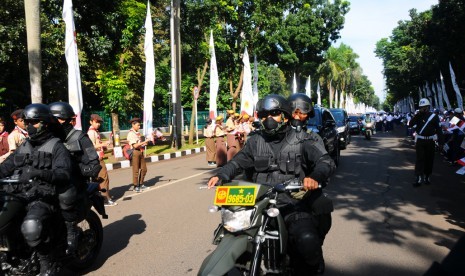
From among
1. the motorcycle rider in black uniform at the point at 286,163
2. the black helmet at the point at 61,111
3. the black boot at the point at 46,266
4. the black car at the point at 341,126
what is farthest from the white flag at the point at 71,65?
the black car at the point at 341,126

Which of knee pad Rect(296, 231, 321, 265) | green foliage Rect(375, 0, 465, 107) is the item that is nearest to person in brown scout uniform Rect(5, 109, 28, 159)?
knee pad Rect(296, 231, 321, 265)

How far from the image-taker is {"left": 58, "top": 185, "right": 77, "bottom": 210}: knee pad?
397 cm

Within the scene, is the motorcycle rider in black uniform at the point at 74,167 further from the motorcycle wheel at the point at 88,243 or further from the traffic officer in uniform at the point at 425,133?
the traffic officer in uniform at the point at 425,133

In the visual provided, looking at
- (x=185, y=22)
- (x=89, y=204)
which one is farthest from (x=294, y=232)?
(x=185, y=22)

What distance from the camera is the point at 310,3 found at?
37.6 m

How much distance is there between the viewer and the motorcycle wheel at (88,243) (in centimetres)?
441

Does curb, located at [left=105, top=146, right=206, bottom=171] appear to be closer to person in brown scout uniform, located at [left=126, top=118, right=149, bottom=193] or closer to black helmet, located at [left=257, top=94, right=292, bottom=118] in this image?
person in brown scout uniform, located at [left=126, top=118, right=149, bottom=193]

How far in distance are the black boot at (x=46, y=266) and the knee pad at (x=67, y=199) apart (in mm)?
463

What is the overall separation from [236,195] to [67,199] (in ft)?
6.41

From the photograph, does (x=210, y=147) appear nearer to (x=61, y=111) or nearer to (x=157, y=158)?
→ (x=157, y=158)

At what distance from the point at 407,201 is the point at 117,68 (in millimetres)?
17361

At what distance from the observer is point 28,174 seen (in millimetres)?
3697

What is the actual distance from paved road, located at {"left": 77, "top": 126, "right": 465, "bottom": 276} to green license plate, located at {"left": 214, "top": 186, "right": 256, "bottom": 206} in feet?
5.75

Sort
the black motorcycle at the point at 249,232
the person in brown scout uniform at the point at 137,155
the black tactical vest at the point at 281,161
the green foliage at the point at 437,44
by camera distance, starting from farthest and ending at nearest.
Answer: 1. the green foliage at the point at 437,44
2. the person in brown scout uniform at the point at 137,155
3. the black tactical vest at the point at 281,161
4. the black motorcycle at the point at 249,232
